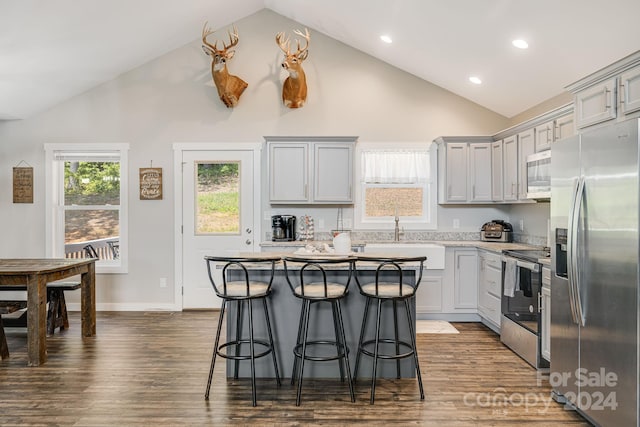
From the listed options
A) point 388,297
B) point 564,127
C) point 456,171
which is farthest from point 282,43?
point 388,297

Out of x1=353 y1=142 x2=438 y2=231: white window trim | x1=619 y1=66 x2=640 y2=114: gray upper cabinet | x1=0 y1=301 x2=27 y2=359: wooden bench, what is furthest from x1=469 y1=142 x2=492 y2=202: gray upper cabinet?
x1=0 y1=301 x2=27 y2=359: wooden bench

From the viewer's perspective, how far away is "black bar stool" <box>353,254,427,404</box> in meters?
2.99

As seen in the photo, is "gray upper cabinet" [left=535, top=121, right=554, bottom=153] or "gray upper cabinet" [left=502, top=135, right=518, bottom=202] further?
"gray upper cabinet" [left=502, top=135, right=518, bottom=202]

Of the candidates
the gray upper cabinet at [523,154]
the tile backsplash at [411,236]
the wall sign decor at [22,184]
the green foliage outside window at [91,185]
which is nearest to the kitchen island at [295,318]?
the gray upper cabinet at [523,154]

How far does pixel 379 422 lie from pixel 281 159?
3492 millimetres

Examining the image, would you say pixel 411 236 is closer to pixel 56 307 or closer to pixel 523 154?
pixel 523 154

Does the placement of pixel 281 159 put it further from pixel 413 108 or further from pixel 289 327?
pixel 289 327

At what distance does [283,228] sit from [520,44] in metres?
3.29

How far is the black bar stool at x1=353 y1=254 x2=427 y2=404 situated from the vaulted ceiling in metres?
2.17

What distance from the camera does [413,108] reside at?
584cm

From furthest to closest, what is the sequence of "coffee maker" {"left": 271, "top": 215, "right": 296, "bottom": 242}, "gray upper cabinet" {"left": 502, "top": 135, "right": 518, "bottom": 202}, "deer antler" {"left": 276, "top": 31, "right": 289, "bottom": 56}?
1. "coffee maker" {"left": 271, "top": 215, "right": 296, "bottom": 242}
2. "deer antler" {"left": 276, "top": 31, "right": 289, "bottom": 56}
3. "gray upper cabinet" {"left": 502, "top": 135, "right": 518, "bottom": 202}

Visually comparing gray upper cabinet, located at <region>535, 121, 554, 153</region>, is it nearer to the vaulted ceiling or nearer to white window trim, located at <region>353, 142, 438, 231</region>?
the vaulted ceiling

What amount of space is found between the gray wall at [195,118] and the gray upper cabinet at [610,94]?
8.94ft

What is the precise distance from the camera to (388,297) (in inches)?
118
